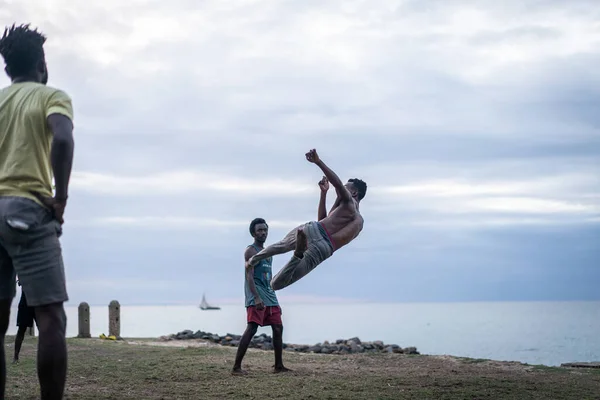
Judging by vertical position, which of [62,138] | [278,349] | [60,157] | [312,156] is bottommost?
[278,349]

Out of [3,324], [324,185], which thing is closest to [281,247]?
[324,185]

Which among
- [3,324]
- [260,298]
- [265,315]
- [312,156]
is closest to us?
[3,324]

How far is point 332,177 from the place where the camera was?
10.4 meters

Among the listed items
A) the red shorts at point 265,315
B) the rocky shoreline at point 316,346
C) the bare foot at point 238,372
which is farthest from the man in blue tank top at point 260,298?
the rocky shoreline at point 316,346

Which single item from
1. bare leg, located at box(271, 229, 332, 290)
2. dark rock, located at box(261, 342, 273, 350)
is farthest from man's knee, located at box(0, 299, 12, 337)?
dark rock, located at box(261, 342, 273, 350)

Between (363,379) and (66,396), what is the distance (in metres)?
4.07

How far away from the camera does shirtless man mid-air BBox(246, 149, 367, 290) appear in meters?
10.6

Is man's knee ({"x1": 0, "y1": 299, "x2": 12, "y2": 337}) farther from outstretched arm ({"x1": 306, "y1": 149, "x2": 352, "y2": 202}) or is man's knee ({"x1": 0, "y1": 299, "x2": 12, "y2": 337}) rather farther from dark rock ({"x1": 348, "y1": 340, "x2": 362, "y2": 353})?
dark rock ({"x1": 348, "y1": 340, "x2": 362, "y2": 353})

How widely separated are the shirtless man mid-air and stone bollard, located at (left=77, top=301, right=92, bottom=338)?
Result: 10.8 meters

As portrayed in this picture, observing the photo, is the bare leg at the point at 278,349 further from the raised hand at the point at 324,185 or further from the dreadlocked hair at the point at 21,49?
the dreadlocked hair at the point at 21,49

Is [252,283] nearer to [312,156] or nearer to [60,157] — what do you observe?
[312,156]

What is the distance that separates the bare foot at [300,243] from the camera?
1023 cm

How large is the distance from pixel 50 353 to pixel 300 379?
5.74m

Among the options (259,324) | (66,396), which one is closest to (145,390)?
(66,396)
